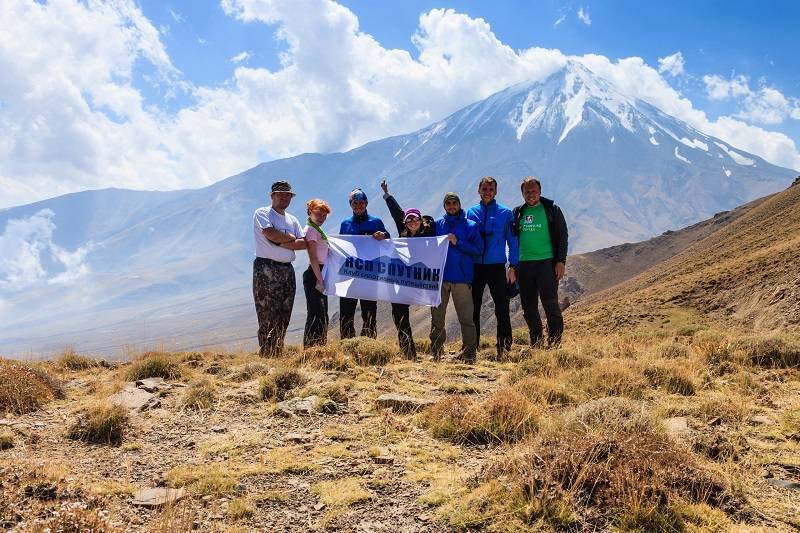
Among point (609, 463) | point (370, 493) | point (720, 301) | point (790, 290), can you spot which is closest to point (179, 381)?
point (370, 493)

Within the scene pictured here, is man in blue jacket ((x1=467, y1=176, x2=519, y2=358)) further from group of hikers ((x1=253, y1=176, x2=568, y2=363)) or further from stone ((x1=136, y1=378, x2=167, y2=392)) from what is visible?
stone ((x1=136, y1=378, x2=167, y2=392))

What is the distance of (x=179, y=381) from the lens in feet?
22.3

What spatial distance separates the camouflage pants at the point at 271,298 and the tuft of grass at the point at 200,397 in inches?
67.8

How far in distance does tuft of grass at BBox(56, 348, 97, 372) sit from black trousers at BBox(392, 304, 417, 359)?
16.2 feet

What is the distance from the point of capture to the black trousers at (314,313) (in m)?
7.93

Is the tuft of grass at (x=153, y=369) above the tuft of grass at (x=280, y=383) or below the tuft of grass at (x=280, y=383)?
above

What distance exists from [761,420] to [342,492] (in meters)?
Result: 3.46

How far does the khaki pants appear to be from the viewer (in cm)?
764

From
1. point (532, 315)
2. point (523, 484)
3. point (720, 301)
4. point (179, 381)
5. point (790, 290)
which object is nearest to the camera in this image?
point (523, 484)

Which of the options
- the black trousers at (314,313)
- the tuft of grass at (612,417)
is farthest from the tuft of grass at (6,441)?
the tuft of grass at (612,417)

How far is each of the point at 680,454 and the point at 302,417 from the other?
311cm

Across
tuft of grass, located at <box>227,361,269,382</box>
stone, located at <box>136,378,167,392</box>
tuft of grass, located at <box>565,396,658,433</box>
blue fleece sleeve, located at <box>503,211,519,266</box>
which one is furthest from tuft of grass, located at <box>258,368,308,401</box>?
blue fleece sleeve, located at <box>503,211,519,266</box>

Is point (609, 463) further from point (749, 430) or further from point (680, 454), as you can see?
point (749, 430)

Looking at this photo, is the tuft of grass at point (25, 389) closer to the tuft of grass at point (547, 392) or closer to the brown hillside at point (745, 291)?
the tuft of grass at point (547, 392)
